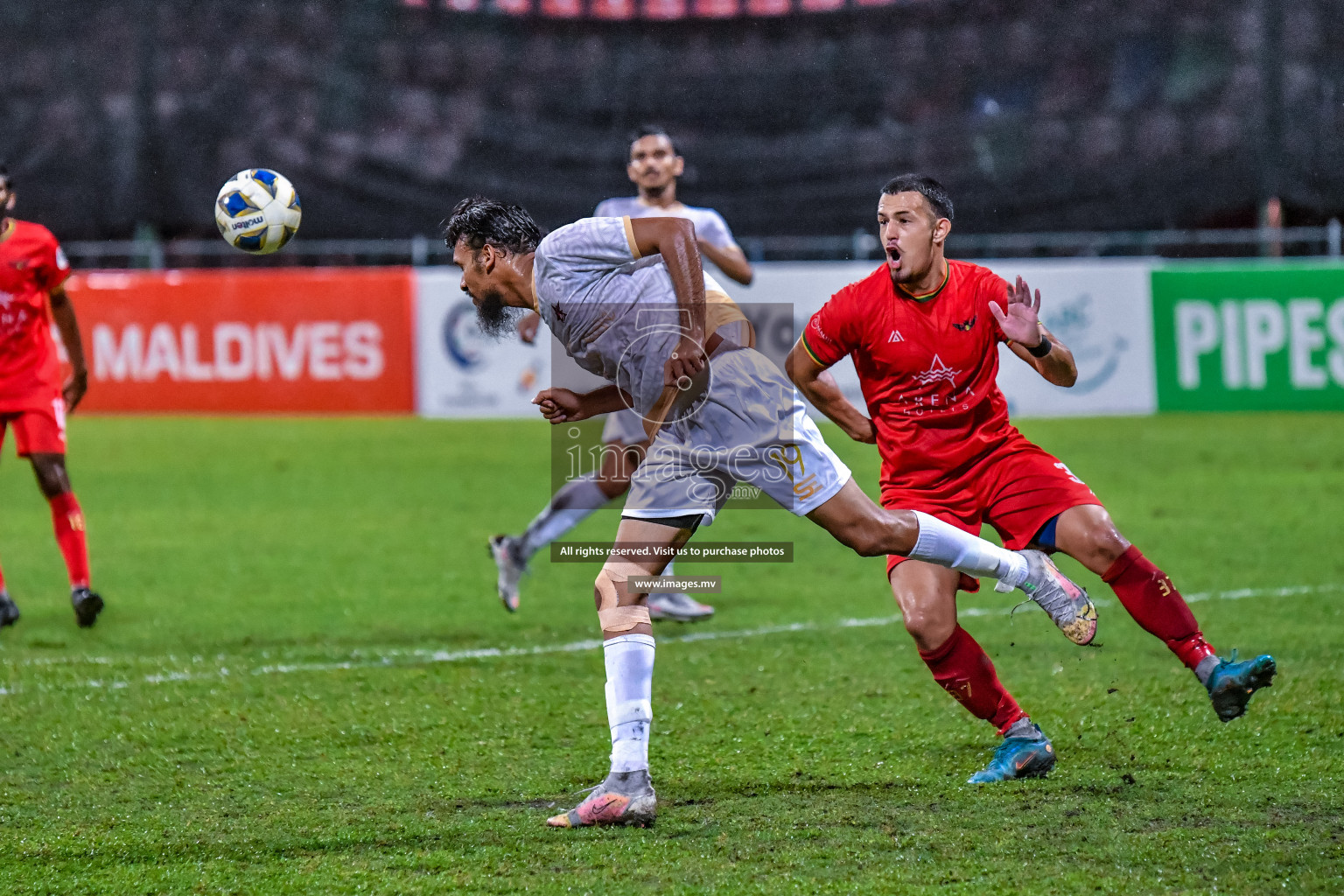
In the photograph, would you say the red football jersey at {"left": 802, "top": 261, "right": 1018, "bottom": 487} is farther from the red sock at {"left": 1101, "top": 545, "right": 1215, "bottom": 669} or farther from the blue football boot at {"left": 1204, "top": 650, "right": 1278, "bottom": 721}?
the blue football boot at {"left": 1204, "top": 650, "right": 1278, "bottom": 721}

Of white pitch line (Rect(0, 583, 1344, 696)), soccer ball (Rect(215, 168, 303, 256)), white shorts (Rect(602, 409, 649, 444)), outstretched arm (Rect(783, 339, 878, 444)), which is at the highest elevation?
soccer ball (Rect(215, 168, 303, 256))

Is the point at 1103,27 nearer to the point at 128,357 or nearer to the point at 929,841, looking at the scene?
the point at 128,357

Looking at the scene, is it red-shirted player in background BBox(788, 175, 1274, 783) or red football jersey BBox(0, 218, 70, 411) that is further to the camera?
red football jersey BBox(0, 218, 70, 411)

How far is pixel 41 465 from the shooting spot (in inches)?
315

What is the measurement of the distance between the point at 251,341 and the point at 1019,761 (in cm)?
1411

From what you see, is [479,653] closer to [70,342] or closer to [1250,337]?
[70,342]

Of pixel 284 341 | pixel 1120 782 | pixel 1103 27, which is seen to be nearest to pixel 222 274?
pixel 284 341

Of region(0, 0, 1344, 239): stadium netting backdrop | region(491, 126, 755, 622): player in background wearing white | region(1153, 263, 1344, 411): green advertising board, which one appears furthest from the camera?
region(0, 0, 1344, 239): stadium netting backdrop

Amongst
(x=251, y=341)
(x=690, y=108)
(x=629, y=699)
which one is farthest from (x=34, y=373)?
→ (x=690, y=108)

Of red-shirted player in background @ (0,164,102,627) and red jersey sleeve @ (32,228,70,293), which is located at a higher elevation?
red jersey sleeve @ (32,228,70,293)

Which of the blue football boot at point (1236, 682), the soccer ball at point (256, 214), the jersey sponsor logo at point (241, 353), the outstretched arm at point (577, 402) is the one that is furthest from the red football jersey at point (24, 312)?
the jersey sponsor logo at point (241, 353)

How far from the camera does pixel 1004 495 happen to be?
5.04 meters

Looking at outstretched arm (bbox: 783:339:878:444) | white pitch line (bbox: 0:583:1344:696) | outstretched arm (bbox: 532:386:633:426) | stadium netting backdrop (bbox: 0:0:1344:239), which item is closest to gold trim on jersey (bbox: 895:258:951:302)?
outstretched arm (bbox: 783:339:878:444)

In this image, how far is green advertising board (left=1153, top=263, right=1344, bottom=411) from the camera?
15.8 m
